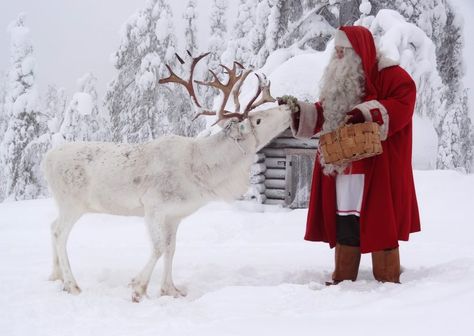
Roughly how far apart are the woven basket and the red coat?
279 mm

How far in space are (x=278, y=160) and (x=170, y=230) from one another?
24.6 ft

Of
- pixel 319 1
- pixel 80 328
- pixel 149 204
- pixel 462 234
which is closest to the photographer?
pixel 80 328

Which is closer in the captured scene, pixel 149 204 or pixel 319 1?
pixel 149 204

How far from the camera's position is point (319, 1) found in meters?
15.1

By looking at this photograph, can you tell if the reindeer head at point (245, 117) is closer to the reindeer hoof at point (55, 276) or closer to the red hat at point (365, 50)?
the red hat at point (365, 50)

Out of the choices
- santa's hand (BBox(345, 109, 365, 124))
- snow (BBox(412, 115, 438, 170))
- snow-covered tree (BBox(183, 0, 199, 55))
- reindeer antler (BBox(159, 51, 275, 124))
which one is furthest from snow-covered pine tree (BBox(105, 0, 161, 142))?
santa's hand (BBox(345, 109, 365, 124))

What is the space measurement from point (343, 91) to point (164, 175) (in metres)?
1.68

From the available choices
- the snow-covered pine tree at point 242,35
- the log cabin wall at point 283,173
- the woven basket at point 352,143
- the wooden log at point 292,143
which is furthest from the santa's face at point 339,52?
the snow-covered pine tree at point 242,35

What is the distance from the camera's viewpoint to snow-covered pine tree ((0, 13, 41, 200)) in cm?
1827

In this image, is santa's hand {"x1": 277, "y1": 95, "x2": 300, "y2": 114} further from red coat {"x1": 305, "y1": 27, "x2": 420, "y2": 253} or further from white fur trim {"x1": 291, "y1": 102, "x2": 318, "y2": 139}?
red coat {"x1": 305, "y1": 27, "x2": 420, "y2": 253}

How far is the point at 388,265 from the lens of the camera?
149 inches

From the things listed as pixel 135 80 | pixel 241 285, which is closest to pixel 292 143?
pixel 241 285

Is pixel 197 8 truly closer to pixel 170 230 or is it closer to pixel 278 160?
pixel 278 160

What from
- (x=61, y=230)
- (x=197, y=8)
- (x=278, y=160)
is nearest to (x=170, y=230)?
(x=61, y=230)
